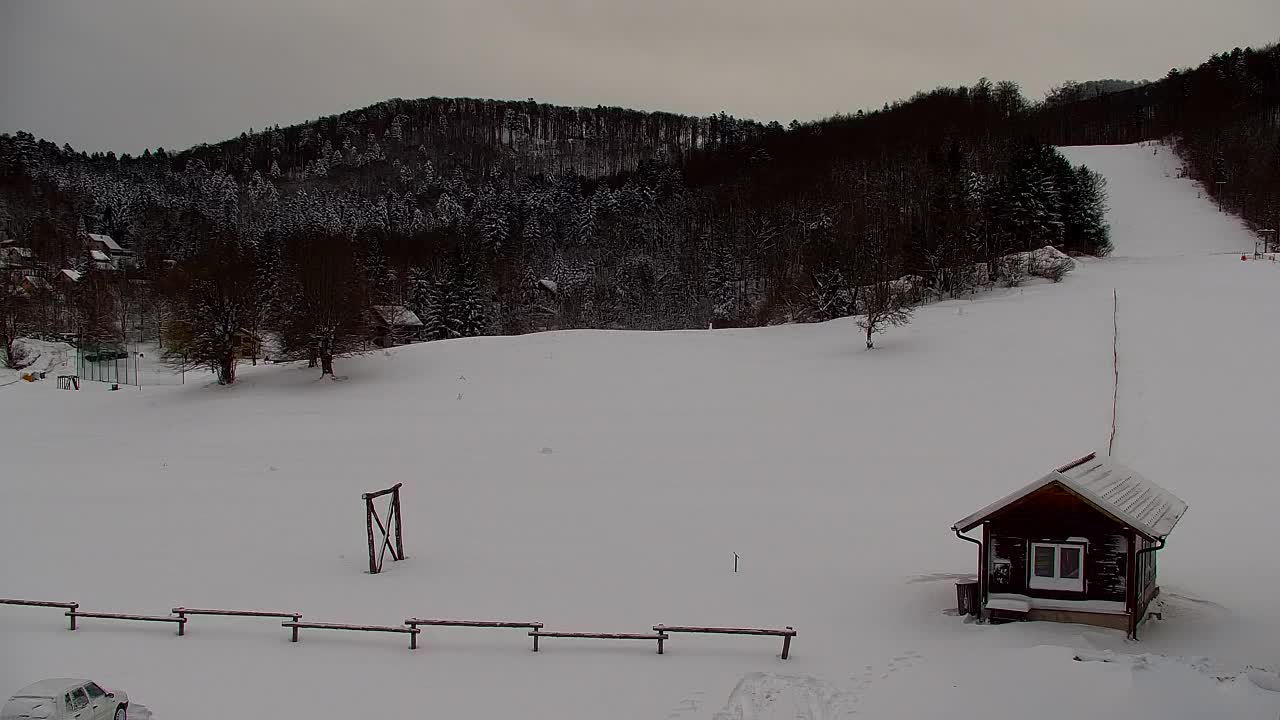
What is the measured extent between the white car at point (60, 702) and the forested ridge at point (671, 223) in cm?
3783

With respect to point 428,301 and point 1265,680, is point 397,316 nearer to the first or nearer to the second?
point 428,301

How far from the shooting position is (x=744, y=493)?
93.4 ft

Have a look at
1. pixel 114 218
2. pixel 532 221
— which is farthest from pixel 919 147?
pixel 114 218

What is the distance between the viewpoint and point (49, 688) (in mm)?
11508

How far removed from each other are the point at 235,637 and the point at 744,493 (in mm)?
16360

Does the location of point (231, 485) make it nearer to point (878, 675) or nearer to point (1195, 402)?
point (878, 675)

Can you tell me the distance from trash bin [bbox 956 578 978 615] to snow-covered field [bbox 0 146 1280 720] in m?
0.48

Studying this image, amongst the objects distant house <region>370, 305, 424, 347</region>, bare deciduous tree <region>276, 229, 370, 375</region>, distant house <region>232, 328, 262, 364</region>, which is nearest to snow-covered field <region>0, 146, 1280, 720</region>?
bare deciduous tree <region>276, 229, 370, 375</region>

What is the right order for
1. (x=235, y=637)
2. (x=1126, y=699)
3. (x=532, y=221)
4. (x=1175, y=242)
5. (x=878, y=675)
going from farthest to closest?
(x=532, y=221), (x=1175, y=242), (x=235, y=637), (x=878, y=675), (x=1126, y=699)

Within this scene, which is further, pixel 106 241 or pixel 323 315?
pixel 106 241

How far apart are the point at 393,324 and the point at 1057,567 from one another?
59.6 meters

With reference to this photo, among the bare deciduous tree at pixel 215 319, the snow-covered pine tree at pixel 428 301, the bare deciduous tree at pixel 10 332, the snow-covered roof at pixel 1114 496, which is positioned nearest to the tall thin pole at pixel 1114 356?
the snow-covered roof at pixel 1114 496

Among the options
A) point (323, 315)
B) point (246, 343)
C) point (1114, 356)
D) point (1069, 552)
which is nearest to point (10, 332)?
point (246, 343)

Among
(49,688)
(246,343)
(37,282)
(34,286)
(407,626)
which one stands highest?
(37,282)
